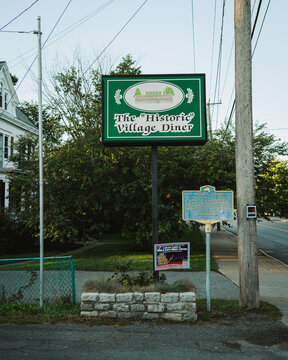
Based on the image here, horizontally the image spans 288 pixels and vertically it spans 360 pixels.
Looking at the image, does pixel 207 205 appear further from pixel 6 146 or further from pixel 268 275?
pixel 6 146

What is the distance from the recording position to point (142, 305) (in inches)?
256

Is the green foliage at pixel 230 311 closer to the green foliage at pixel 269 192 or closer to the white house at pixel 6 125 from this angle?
the green foliage at pixel 269 192

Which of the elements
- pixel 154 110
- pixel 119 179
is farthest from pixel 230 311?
pixel 119 179

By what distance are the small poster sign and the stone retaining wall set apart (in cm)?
71

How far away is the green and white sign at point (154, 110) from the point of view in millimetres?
7699

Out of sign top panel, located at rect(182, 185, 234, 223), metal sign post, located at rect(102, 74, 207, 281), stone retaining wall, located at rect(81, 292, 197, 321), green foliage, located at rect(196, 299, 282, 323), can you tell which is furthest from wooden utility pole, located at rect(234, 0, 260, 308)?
stone retaining wall, located at rect(81, 292, 197, 321)

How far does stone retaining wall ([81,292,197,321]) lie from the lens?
6441 mm

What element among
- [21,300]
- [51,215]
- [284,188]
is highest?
[284,188]

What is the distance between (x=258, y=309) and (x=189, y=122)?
12.9 ft

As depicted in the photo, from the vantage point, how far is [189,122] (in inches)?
305

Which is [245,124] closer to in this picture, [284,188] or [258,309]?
[258,309]

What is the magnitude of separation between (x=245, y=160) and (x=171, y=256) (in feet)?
7.85

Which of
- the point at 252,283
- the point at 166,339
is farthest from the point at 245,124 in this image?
the point at 166,339

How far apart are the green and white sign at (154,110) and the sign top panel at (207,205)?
119 centimetres
